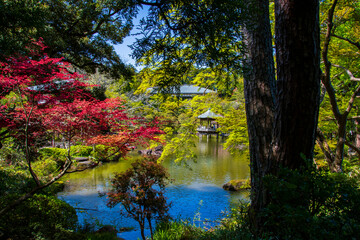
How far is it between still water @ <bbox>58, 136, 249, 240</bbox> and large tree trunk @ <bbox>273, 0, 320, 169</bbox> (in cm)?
215

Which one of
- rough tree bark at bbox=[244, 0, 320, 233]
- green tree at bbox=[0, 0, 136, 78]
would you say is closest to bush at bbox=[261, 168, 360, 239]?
rough tree bark at bbox=[244, 0, 320, 233]

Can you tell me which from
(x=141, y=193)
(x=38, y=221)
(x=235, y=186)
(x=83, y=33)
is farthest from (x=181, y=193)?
(x=83, y=33)

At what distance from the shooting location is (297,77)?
169cm

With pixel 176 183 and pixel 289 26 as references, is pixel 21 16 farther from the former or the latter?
pixel 176 183

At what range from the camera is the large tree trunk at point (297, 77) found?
5.47ft

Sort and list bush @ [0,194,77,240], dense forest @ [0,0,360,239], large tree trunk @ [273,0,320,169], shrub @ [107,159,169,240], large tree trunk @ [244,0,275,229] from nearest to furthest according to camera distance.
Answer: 1. dense forest @ [0,0,360,239]
2. large tree trunk @ [273,0,320,169]
3. large tree trunk @ [244,0,275,229]
4. bush @ [0,194,77,240]
5. shrub @ [107,159,169,240]

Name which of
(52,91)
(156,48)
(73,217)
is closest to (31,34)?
(52,91)

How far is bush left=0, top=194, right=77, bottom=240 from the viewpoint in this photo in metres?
2.70

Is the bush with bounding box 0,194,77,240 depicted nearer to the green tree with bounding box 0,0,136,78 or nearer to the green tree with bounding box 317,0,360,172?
the green tree with bounding box 0,0,136,78

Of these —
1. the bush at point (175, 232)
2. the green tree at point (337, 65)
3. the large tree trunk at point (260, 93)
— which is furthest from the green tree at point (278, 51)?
the green tree at point (337, 65)

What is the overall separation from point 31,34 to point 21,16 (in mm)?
2306

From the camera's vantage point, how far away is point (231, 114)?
5.71m

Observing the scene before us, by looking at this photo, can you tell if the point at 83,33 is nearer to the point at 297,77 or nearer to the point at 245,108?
the point at 245,108

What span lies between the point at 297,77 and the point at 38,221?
339 cm
